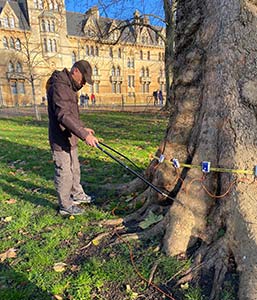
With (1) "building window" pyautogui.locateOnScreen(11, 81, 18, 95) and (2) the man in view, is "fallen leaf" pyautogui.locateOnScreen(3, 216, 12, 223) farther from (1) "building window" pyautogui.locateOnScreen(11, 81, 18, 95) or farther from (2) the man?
(1) "building window" pyautogui.locateOnScreen(11, 81, 18, 95)

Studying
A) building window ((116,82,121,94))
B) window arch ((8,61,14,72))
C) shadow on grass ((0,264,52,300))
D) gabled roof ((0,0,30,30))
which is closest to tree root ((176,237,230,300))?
shadow on grass ((0,264,52,300))

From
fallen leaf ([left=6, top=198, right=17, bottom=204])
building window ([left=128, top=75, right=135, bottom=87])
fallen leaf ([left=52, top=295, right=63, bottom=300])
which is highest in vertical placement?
building window ([left=128, top=75, right=135, bottom=87])

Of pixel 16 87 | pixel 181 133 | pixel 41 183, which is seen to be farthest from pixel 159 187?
pixel 16 87

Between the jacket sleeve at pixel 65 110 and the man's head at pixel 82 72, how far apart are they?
0.61 feet

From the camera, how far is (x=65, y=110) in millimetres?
3434

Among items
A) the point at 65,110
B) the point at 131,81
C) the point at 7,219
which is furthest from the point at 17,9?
the point at 65,110

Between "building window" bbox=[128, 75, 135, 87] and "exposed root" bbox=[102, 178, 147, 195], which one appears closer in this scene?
"exposed root" bbox=[102, 178, 147, 195]

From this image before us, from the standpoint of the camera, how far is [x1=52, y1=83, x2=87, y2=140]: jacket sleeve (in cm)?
336

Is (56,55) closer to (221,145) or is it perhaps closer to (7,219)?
(7,219)

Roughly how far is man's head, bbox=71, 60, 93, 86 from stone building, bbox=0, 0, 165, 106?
1502 inches

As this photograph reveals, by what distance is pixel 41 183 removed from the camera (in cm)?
538

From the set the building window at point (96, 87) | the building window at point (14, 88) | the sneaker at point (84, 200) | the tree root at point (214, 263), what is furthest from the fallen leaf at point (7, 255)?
the building window at point (96, 87)

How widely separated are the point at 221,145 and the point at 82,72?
1.91 meters

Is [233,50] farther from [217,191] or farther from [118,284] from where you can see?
[118,284]
